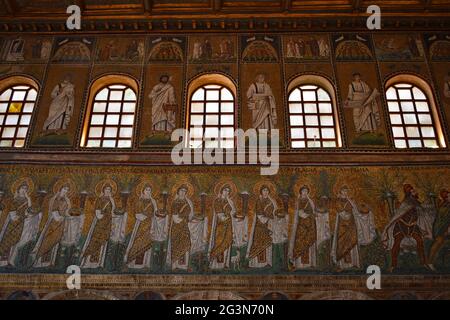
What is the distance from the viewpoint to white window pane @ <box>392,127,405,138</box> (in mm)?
10484

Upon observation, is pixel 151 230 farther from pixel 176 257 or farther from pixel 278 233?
pixel 278 233

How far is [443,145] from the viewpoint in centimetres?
1022

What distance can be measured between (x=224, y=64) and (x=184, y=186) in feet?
9.67

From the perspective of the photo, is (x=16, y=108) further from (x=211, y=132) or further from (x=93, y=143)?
(x=211, y=132)

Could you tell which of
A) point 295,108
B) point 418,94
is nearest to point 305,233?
point 295,108

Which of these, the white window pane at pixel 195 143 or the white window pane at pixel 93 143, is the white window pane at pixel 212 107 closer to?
the white window pane at pixel 195 143

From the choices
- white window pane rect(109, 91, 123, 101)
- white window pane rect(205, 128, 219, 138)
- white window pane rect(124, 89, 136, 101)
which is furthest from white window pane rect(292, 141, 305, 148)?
white window pane rect(109, 91, 123, 101)

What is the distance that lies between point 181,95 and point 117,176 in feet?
7.01

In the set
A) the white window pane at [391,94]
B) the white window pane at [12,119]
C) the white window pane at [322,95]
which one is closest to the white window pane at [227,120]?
the white window pane at [322,95]

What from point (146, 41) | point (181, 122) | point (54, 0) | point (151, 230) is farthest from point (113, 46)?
point (151, 230)

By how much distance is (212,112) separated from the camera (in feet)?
35.8

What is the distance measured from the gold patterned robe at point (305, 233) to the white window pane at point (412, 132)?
2521mm

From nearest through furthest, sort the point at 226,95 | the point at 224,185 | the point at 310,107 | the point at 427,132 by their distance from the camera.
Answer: the point at 224,185, the point at 427,132, the point at 310,107, the point at 226,95

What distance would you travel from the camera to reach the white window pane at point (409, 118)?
10.7m
